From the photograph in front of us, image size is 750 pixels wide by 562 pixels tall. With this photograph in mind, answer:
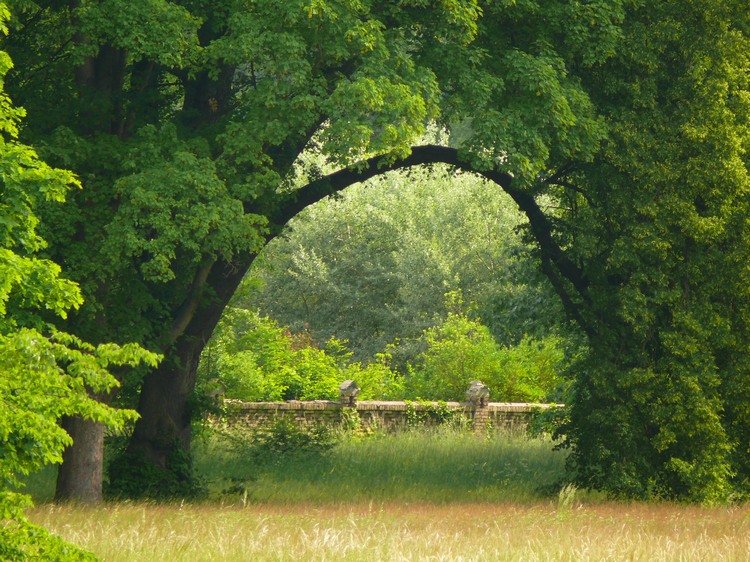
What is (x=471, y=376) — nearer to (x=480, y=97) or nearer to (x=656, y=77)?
(x=656, y=77)

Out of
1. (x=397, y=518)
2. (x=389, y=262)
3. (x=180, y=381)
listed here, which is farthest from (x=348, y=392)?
(x=389, y=262)

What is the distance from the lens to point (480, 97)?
15.4m

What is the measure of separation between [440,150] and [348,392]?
35.0ft

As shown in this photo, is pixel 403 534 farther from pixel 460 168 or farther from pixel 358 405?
pixel 358 405

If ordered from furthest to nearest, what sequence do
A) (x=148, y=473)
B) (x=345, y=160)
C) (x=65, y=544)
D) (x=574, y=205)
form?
(x=574, y=205)
(x=148, y=473)
(x=345, y=160)
(x=65, y=544)

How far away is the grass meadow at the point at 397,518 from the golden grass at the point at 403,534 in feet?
0.07

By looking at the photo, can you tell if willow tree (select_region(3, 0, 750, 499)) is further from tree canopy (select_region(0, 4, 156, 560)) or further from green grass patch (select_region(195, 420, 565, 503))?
tree canopy (select_region(0, 4, 156, 560))

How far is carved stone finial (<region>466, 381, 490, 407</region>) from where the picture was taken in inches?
1164

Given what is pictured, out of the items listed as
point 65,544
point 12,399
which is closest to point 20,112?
point 12,399

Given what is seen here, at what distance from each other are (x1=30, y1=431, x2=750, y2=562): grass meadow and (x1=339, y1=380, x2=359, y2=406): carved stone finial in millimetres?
5151

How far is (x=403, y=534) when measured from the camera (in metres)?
11.7

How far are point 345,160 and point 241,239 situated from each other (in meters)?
1.72

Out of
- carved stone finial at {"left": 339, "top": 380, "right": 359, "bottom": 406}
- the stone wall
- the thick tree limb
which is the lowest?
the stone wall

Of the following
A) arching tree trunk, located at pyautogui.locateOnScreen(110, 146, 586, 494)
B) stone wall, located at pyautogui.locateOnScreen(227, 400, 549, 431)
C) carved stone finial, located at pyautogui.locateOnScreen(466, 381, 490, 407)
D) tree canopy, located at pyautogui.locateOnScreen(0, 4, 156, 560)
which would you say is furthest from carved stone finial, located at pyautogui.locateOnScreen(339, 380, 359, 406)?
tree canopy, located at pyautogui.locateOnScreen(0, 4, 156, 560)
